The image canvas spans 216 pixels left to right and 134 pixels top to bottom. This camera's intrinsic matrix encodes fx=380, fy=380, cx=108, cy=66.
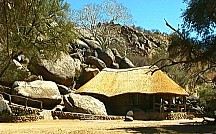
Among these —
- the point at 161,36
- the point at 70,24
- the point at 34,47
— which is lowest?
the point at 34,47

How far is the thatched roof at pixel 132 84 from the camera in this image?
33062 mm

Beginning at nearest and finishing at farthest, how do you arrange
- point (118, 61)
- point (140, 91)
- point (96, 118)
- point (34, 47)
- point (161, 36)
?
point (34, 47) → point (96, 118) → point (140, 91) → point (118, 61) → point (161, 36)

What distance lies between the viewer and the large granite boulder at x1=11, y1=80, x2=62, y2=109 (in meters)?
30.6

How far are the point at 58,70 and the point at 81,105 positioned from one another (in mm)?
8728

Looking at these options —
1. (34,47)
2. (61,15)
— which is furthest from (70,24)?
(34,47)

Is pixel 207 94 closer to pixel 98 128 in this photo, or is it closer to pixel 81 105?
pixel 81 105

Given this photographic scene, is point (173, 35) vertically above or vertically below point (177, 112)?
above

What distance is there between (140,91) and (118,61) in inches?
686

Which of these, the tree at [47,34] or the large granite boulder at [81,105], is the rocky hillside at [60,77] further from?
the tree at [47,34]

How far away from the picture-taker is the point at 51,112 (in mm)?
Answer: 29625

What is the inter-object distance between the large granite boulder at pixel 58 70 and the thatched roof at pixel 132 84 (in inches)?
148

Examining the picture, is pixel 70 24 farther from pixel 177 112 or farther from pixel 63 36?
pixel 177 112

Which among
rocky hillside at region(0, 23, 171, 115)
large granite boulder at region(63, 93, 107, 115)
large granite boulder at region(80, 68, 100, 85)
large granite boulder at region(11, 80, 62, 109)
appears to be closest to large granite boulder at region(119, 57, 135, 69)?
rocky hillside at region(0, 23, 171, 115)

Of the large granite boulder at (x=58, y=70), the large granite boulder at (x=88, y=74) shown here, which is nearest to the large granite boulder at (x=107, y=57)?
the large granite boulder at (x=88, y=74)
